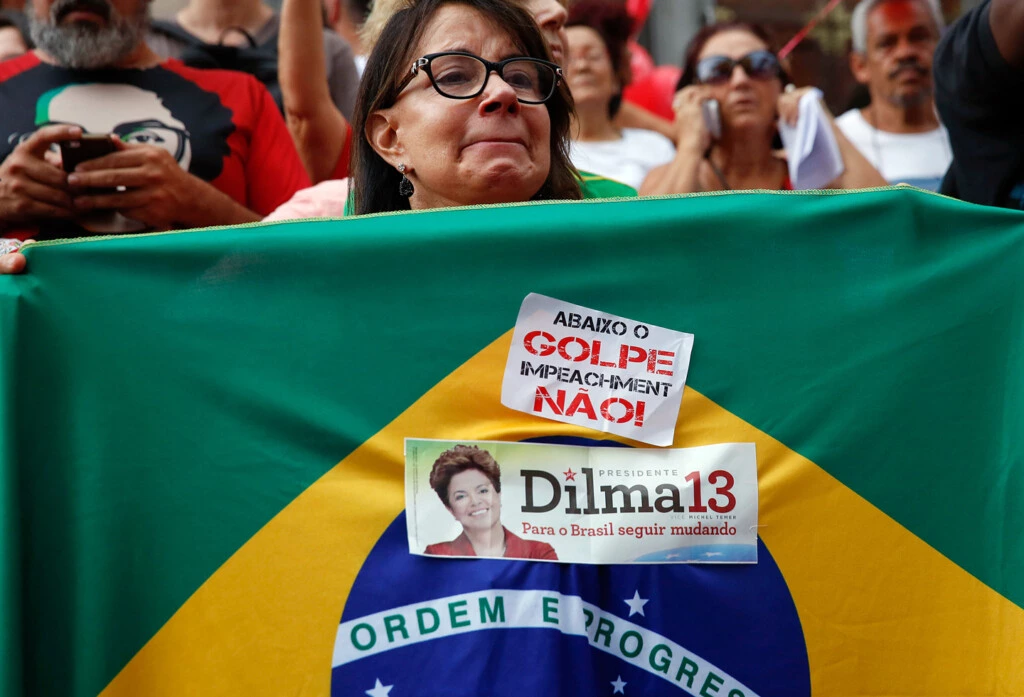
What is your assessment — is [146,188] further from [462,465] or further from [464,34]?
[462,465]

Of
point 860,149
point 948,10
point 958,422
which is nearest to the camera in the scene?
point 958,422

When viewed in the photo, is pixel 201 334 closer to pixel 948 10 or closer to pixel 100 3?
pixel 100 3

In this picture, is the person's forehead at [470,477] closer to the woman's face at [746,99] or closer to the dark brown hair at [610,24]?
the woman's face at [746,99]

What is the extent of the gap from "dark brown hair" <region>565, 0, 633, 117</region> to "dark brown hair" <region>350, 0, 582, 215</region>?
193cm

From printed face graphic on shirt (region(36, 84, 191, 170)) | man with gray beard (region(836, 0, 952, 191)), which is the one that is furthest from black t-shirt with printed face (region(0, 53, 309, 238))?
man with gray beard (region(836, 0, 952, 191))

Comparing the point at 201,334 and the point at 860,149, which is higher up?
the point at 860,149

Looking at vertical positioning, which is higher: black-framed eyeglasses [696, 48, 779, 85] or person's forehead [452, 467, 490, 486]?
black-framed eyeglasses [696, 48, 779, 85]

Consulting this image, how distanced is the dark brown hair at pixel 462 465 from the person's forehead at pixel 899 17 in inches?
125

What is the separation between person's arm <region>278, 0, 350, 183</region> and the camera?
128 inches

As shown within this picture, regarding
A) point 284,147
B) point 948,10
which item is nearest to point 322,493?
point 284,147

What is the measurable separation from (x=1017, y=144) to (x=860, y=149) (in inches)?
67.1

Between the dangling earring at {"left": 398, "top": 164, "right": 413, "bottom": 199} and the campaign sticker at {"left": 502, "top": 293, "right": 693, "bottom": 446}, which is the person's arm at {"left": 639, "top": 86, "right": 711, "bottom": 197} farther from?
the campaign sticker at {"left": 502, "top": 293, "right": 693, "bottom": 446}

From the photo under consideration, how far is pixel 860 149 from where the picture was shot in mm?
4227

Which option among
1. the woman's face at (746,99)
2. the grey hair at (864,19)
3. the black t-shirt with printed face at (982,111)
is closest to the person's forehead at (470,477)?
the black t-shirt with printed face at (982,111)
